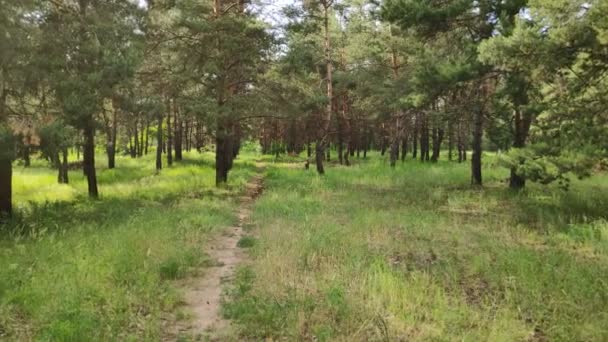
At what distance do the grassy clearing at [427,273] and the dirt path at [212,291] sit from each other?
10.9 inches

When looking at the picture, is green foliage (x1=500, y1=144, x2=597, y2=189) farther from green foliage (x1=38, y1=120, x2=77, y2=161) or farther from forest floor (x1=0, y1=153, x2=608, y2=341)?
green foliage (x1=38, y1=120, x2=77, y2=161)

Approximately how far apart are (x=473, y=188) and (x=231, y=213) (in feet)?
34.0

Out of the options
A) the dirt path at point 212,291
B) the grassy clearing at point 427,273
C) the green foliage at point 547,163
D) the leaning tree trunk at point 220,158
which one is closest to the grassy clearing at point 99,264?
the dirt path at point 212,291

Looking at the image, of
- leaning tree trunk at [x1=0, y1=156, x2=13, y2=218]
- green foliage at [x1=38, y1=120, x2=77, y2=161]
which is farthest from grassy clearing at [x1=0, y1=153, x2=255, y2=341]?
Result: green foliage at [x1=38, y1=120, x2=77, y2=161]

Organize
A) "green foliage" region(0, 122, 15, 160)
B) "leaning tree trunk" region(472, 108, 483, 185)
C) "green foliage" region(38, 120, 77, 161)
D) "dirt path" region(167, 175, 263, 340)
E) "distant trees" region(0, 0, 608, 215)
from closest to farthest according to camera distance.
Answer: "dirt path" region(167, 175, 263, 340)
"green foliage" region(0, 122, 15, 160)
"green foliage" region(38, 120, 77, 161)
"distant trees" region(0, 0, 608, 215)
"leaning tree trunk" region(472, 108, 483, 185)

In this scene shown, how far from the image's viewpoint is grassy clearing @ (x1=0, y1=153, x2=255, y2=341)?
5.52m

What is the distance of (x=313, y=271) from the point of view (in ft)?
25.1

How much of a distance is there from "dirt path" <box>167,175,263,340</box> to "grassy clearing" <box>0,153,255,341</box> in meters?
0.27

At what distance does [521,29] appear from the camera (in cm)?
1102

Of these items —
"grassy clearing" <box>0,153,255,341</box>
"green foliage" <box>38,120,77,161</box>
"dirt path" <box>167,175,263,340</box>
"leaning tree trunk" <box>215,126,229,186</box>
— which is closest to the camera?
"grassy clearing" <box>0,153,255,341</box>

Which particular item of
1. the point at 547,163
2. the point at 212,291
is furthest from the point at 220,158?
the point at 212,291

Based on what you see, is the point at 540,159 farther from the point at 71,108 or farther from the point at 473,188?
the point at 71,108

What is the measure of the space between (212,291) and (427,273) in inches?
135

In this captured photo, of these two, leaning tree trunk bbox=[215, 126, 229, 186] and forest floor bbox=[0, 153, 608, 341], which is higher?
leaning tree trunk bbox=[215, 126, 229, 186]
